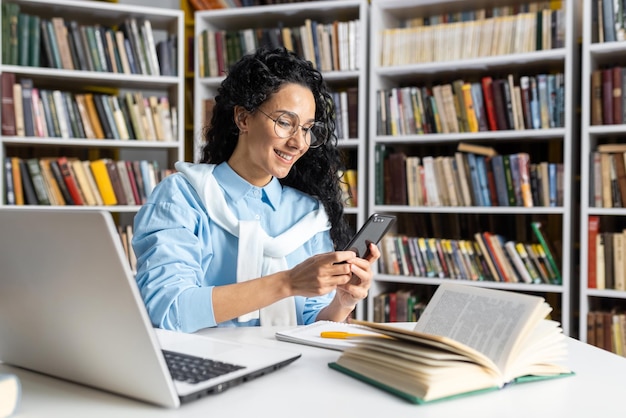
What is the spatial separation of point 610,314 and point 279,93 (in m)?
1.85

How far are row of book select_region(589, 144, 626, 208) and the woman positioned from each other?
4.54ft

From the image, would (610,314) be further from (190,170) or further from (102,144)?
(102,144)

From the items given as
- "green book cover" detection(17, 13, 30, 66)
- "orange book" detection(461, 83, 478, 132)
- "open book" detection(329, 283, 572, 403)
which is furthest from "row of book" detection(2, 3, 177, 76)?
"open book" detection(329, 283, 572, 403)

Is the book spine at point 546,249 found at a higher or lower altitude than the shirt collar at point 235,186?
lower

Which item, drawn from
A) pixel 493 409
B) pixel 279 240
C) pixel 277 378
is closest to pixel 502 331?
pixel 493 409

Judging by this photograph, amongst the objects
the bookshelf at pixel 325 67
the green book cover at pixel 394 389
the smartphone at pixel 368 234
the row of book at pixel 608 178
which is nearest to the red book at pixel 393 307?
the bookshelf at pixel 325 67

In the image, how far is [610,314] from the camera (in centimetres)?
276

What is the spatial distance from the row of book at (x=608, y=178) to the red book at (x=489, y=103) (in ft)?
1.44

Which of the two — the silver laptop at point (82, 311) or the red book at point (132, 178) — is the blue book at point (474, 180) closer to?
the red book at point (132, 178)

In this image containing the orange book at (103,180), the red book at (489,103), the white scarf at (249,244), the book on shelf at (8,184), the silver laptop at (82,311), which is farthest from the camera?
the orange book at (103,180)

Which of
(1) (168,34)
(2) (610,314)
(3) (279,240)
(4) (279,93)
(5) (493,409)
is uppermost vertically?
(1) (168,34)

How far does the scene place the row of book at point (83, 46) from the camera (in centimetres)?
311

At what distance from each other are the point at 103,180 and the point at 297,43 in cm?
118

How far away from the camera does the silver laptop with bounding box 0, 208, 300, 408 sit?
2.39 ft
